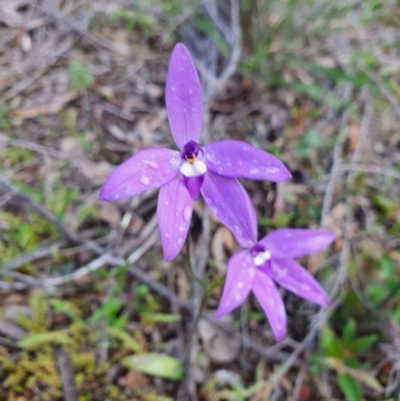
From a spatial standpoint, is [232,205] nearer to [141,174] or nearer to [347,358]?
[141,174]

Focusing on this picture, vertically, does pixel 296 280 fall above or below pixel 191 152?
below

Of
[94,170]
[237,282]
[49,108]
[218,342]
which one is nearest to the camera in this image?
[237,282]

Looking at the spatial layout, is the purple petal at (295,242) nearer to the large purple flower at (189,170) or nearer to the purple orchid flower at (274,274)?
the purple orchid flower at (274,274)

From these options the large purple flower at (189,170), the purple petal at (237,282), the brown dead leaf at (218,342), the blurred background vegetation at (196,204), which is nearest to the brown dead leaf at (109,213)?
the blurred background vegetation at (196,204)

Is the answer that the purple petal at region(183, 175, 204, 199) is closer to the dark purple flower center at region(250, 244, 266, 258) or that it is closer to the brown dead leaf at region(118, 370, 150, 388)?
the dark purple flower center at region(250, 244, 266, 258)

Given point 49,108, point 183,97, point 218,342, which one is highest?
point 49,108

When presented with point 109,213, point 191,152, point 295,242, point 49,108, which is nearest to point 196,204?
point 109,213

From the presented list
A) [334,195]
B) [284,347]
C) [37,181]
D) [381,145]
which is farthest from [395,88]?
[37,181]

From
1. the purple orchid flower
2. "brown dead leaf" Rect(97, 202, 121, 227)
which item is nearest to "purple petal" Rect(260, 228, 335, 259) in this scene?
the purple orchid flower
